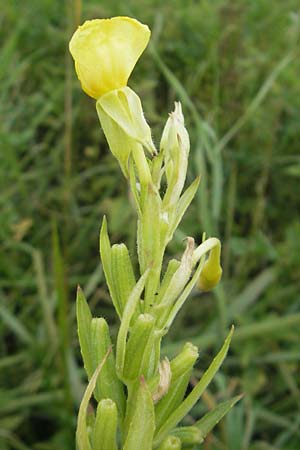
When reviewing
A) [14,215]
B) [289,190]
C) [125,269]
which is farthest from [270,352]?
[125,269]

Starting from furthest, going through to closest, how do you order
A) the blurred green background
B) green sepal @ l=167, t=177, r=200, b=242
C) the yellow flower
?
the blurred green background, green sepal @ l=167, t=177, r=200, b=242, the yellow flower

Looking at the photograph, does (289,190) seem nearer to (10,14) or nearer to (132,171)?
(10,14)

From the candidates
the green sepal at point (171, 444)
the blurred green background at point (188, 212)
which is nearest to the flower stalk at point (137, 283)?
the green sepal at point (171, 444)

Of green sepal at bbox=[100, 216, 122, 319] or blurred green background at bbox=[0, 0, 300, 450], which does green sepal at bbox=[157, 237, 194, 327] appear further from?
blurred green background at bbox=[0, 0, 300, 450]

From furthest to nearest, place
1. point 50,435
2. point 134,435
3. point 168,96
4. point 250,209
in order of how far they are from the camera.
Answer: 1. point 168,96
2. point 250,209
3. point 50,435
4. point 134,435

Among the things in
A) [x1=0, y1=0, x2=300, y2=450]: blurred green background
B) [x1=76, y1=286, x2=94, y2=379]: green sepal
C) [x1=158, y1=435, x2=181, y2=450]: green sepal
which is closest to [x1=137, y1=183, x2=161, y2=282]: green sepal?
[x1=76, y1=286, x2=94, y2=379]: green sepal

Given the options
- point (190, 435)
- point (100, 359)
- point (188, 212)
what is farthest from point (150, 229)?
point (188, 212)

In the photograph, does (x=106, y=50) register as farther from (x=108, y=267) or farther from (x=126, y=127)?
(x=108, y=267)
